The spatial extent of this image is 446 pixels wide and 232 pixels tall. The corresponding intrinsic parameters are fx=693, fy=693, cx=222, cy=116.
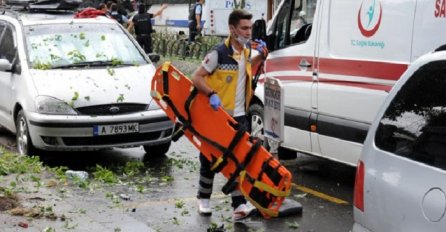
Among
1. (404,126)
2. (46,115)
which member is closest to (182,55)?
(46,115)

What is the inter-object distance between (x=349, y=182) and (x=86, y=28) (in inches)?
168

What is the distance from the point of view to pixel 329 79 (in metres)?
7.22

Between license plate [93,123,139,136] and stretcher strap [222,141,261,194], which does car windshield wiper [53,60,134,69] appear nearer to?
license plate [93,123,139,136]

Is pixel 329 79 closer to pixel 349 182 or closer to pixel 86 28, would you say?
pixel 349 182

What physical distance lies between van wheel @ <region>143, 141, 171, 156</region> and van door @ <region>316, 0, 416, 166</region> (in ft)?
7.84

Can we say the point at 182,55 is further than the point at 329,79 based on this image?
Yes

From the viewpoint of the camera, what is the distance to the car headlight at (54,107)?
8031mm

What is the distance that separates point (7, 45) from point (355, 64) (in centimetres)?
509

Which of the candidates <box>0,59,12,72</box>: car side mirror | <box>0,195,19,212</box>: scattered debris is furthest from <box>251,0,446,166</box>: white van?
<box>0,59,12,72</box>: car side mirror

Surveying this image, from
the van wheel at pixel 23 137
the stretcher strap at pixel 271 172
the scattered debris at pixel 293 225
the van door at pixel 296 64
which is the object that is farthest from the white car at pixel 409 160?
the van wheel at pixel 23 137

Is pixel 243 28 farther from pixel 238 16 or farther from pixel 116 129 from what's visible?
pixel 116 129

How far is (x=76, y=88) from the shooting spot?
324 inches

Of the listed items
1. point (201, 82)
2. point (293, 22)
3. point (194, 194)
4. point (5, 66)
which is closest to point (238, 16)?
point (201, 82)

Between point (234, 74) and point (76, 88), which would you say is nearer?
point (234, 74)
